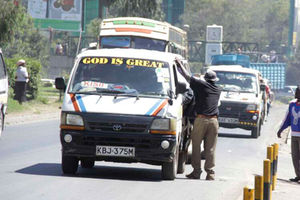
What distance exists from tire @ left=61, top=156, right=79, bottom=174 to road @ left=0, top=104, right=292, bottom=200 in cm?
11

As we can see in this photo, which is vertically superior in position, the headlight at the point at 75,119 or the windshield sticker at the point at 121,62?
the windshield sticker at the point at 121,62

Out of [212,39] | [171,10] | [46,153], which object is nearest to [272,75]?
[212,39]

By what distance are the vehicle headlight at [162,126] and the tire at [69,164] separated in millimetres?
1310

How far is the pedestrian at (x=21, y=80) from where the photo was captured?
29.7 metres

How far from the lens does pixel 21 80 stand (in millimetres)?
29984

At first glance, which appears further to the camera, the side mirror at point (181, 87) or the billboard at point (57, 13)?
the billboard at point (57, 13)

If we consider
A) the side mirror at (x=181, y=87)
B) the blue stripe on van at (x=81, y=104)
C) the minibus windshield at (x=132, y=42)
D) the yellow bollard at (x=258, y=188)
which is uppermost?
the minibus windshield at (x=132, y=42)

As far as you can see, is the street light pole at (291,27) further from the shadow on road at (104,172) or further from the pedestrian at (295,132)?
the shadow on road at (104,172)

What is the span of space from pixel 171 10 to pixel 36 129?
87807 mm

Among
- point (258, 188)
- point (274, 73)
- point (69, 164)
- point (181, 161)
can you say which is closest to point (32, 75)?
point (181, 161)

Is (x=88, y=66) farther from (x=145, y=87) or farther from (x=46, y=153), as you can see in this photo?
(x=46, y=153)

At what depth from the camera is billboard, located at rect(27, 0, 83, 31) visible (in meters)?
73.8

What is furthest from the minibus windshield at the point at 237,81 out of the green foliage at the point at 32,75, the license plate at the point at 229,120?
the green foliage at the point at 32,75

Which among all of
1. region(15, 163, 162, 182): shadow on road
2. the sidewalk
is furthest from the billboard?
region(15, 163, 162, 182): shadow on road
